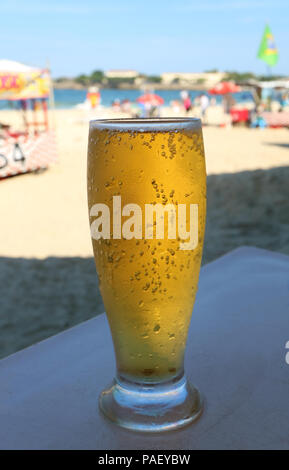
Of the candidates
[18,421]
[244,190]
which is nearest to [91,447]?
[18,421]

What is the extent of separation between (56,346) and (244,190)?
6.85 metres

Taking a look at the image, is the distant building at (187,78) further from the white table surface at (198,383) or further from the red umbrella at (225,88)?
the white table surface at (198,383)

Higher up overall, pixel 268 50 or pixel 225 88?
pixel 268 50

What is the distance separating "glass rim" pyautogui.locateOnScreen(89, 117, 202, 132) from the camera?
0.68 meters

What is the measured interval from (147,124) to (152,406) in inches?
17.1

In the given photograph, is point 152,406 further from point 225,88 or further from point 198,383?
point 225,88

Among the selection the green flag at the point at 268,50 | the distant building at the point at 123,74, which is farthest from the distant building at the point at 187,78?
the green flag at the point at 268,50

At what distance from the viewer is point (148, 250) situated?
700 mm

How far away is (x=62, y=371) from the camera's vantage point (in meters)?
0.91

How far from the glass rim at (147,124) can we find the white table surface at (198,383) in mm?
445

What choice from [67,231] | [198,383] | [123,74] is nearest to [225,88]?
[67,231]
